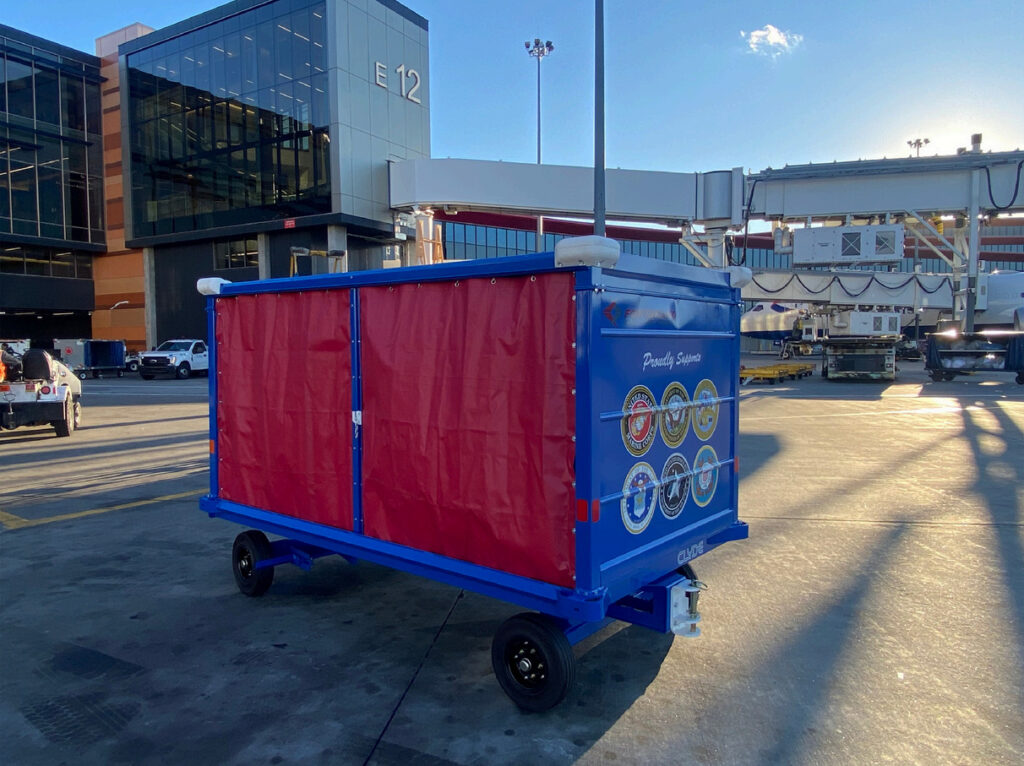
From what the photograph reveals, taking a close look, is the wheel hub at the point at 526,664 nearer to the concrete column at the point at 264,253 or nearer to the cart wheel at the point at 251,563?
the cart wheel at the point at 251,563

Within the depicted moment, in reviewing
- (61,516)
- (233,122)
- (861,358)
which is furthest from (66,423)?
(233,122)

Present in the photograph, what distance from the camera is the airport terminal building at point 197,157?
105 feet

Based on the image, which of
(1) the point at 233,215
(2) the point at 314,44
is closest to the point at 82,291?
(1) the point at 233,215

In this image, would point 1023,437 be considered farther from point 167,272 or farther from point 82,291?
point 82,291

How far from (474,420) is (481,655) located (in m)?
1.56

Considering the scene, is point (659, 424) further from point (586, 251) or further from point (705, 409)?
point (586, 251)

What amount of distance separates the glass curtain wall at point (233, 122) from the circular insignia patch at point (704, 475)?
1183 inches

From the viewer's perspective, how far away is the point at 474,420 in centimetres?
385

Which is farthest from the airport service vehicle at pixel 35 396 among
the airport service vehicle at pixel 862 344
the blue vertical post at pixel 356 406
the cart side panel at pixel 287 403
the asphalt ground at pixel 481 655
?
the airport service vehicle at pixel 862 344

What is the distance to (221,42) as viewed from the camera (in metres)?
35.2

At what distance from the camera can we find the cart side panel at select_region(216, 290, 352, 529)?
15.2 ft

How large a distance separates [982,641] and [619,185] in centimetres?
1564

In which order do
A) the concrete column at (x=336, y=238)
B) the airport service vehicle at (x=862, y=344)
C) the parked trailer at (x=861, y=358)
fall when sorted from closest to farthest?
the airport service vehicle at (x=862, y=344) → the parked trailer at (x=861, y=358) → the concrete column at (x=336, y=238)

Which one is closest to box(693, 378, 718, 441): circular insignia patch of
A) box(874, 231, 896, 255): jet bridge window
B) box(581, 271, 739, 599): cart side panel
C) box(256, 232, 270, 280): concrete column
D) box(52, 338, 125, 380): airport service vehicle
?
box(581, 271, 739, 599): cart side panel
